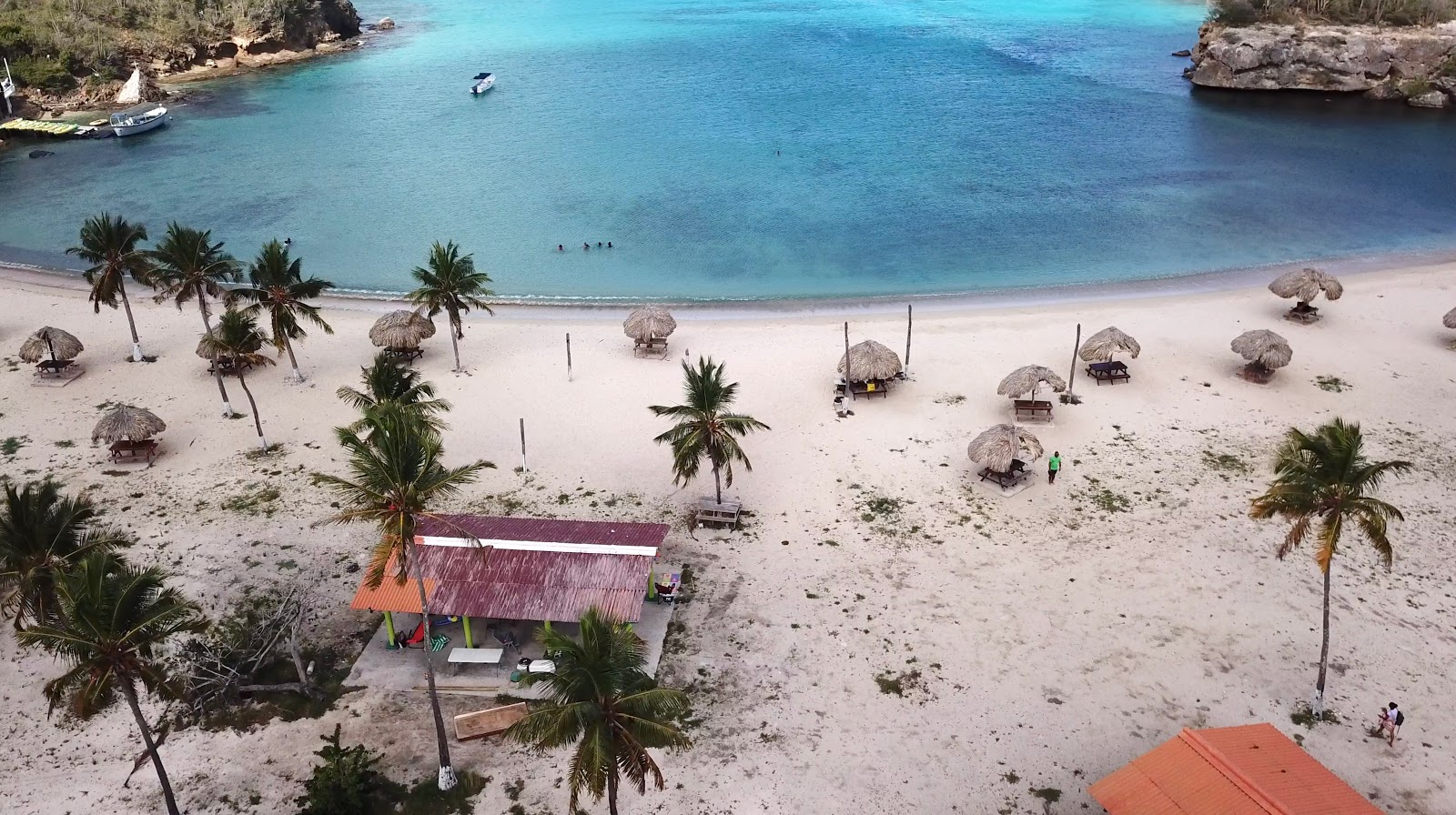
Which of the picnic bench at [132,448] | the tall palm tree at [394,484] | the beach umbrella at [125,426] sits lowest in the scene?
the picnic bench at [132,448]

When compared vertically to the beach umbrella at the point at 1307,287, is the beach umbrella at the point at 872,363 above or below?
below

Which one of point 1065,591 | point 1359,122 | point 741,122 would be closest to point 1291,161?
point 1359,122

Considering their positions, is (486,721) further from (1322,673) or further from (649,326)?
(649,326)

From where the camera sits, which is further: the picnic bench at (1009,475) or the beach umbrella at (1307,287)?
the beach umbrella at (1307,287)

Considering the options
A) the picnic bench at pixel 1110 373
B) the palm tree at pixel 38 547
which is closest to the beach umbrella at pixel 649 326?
the picnic bench at pixel 1110 373

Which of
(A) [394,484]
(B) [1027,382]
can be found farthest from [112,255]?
(B) [1027,382]

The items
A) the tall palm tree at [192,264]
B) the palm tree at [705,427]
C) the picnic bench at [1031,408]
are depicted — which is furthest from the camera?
the tall palm tree at [192,264]

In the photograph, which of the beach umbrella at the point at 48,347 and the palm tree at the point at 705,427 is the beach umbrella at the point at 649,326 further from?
the beach umbrella at the point at 48,347

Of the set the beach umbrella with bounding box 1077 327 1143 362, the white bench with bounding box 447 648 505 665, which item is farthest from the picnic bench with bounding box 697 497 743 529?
the beach umbrella with bounding box 1077 327 1143 362

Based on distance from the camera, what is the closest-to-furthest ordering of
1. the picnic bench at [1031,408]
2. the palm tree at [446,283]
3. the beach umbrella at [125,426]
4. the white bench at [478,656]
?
the white bench at [478,656] < the beach umbrella at [125,426] < the picnic bench at [1031,408] < the palm tree at [446,283]
